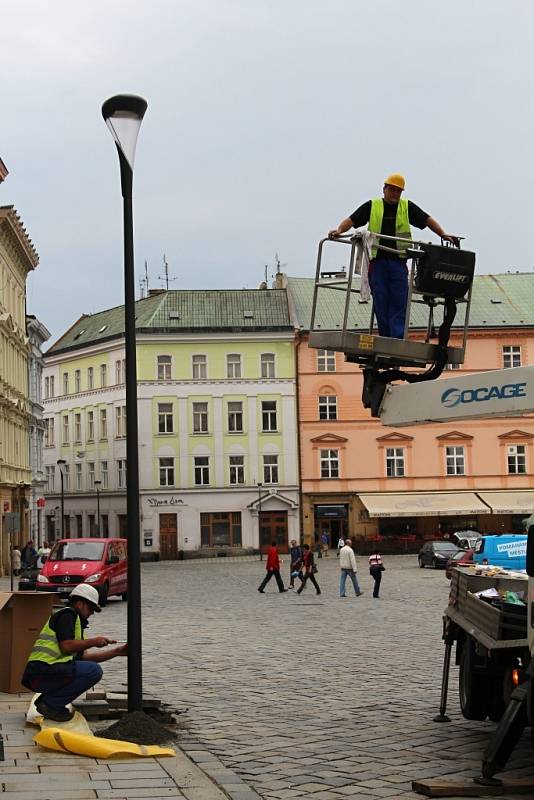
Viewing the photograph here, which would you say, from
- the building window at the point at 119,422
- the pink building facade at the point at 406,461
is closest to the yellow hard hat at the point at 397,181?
the pink building facade at the point at 406,461

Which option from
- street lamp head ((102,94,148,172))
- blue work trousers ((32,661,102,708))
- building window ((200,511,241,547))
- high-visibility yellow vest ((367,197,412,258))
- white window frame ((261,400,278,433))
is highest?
white window frame ((261,400,278,433))

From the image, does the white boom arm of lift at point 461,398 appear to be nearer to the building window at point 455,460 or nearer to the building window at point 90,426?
the building window at point 455,460

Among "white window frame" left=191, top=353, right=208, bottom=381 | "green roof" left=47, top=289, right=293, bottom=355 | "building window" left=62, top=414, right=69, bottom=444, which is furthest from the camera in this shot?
"building window" left=62, top=414, right=69, bottom=444

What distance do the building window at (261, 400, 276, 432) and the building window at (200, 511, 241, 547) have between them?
538cm

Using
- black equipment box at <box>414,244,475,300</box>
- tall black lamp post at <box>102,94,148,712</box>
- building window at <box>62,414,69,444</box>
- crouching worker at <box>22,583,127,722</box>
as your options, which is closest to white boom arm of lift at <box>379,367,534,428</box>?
black equipment box at <box>414,244,475,300</box>

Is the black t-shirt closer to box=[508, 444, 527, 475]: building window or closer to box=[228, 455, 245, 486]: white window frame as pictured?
box=[228, 455, 245, 486]: white window frame

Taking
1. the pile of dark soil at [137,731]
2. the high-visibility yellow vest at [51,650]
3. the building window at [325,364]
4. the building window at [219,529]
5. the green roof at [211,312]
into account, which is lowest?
the pile of dark soil at [137,731]

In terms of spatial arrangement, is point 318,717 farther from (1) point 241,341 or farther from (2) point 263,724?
(1) point 241,341

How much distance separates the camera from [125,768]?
367 inches

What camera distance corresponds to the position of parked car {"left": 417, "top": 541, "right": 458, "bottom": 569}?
50750 mm

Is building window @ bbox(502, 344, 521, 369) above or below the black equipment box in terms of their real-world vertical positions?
above

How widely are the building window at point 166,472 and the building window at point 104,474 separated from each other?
6.96m

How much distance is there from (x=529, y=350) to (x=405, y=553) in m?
14.9

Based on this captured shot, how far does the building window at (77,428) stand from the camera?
80438 millimetres
